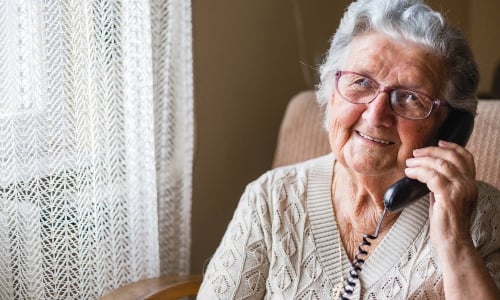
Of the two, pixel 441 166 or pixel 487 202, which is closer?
pixel 441 166

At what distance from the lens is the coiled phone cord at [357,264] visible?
59.9 inches

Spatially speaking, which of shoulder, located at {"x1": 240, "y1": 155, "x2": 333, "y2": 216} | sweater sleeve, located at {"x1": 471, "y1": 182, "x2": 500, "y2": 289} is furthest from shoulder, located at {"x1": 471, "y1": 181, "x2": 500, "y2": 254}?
shoulder, located at {"x1": 240, "y1": 155, "x2": 333, "y2": 216}

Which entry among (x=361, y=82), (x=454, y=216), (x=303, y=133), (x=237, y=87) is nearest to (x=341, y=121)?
(x=361, y=82)

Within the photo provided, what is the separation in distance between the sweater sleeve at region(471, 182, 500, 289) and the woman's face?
19 centimetres

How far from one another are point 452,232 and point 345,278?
11.0 inches

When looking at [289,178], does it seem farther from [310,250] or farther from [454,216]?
[454,216]

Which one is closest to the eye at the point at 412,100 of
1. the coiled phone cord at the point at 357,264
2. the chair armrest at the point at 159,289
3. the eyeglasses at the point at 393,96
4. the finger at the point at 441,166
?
the eyeglasses at the point at 393,96

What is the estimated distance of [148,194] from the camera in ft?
5.53

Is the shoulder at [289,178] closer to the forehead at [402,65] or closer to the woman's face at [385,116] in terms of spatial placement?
the woman's face at [385,116]

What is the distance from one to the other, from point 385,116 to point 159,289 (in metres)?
0.67

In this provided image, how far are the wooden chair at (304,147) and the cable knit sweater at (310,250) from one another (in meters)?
0.12

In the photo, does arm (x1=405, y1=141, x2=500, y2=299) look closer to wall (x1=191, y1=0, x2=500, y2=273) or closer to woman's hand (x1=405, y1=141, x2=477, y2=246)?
woman's hand (x1=405, y1=141, x2=477, y2=246)

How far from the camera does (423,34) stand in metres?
1.42

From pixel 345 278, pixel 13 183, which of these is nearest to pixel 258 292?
pixel 345 278
